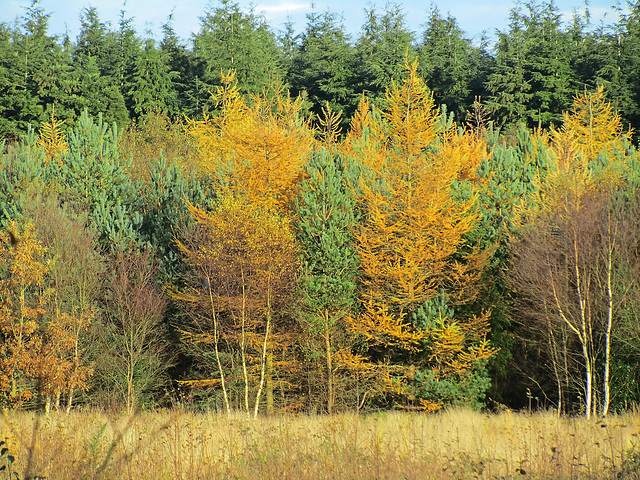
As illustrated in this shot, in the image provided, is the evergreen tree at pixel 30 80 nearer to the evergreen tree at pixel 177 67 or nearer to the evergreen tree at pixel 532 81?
the evergreen tree at pixel 177 67

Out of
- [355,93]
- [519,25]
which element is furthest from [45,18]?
[519,25]

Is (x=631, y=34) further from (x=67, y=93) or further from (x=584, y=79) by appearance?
(x=67, y=93)

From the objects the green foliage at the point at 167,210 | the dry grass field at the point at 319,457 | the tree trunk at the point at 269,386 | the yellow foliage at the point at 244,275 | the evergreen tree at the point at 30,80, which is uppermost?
the evergreen tree at the point at 30,80

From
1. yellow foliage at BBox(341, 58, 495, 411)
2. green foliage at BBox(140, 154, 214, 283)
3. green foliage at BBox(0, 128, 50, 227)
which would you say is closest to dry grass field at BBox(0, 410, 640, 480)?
yellow foliage at BBox(341, 58, 495, 411)

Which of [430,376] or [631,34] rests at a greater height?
[631,34]

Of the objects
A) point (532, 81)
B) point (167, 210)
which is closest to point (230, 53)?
point (532, 81)

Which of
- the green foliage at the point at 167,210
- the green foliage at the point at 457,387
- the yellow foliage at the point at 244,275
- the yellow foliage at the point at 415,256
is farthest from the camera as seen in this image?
the green foliage at the point at 167,210

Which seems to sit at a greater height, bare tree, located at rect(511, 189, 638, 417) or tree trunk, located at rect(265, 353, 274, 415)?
bare tree, located at rect(511, 189, 638, 417)

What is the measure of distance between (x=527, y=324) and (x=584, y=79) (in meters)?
27.7

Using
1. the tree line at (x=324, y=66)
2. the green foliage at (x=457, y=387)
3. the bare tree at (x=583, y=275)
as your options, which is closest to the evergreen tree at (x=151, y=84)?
the tree line at (x=324, y=66)

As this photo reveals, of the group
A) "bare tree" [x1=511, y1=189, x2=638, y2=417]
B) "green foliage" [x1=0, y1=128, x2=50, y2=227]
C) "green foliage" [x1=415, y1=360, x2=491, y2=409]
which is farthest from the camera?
"green foliage" [x1=0, y1=128, x2=50, y2=227]

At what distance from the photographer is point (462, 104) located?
145ft

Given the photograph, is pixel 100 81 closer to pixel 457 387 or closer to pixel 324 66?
pixel 324 66

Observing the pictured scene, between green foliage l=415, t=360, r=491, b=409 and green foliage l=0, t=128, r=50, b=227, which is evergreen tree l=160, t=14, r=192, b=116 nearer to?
green foliage l=0, t=128, r=50, b=227
